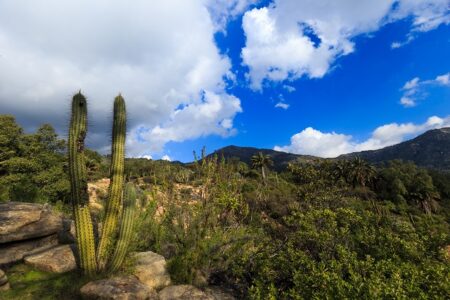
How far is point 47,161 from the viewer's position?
26891 mm

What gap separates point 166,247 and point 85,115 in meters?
4.21

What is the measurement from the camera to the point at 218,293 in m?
7.35

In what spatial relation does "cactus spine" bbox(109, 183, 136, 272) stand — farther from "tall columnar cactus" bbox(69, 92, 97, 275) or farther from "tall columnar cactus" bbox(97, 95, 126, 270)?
"tall columnar cactus" bbox(69, 92, 97, 275)

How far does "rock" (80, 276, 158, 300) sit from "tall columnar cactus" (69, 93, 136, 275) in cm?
126

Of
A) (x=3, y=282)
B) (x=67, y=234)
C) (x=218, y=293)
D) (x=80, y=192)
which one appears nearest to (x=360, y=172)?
(x=67, y=234)

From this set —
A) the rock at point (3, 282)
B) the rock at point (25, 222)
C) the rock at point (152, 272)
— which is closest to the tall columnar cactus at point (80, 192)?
the rock at point (152, 272)

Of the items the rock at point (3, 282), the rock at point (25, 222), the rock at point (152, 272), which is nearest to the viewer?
the rock at point (3, 282)

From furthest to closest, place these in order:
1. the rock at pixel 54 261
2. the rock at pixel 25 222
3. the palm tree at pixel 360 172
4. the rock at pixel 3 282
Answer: the palm tree at pixel 360 172 < the rock at pixel 25 222 < the rock at pixel 54 261 < the rock at pixel 3 282

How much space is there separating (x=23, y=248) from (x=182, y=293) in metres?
4.82

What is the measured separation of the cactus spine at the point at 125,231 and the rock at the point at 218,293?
85.4 inches

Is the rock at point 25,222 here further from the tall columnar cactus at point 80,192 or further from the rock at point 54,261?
the tall columnar cactus at point 80,192

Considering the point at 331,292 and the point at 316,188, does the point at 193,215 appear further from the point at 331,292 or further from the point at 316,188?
the point at 316,188

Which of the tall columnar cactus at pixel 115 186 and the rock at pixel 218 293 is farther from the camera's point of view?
the tall columnar cactus at pixel 115 186

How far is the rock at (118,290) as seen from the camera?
606cm
